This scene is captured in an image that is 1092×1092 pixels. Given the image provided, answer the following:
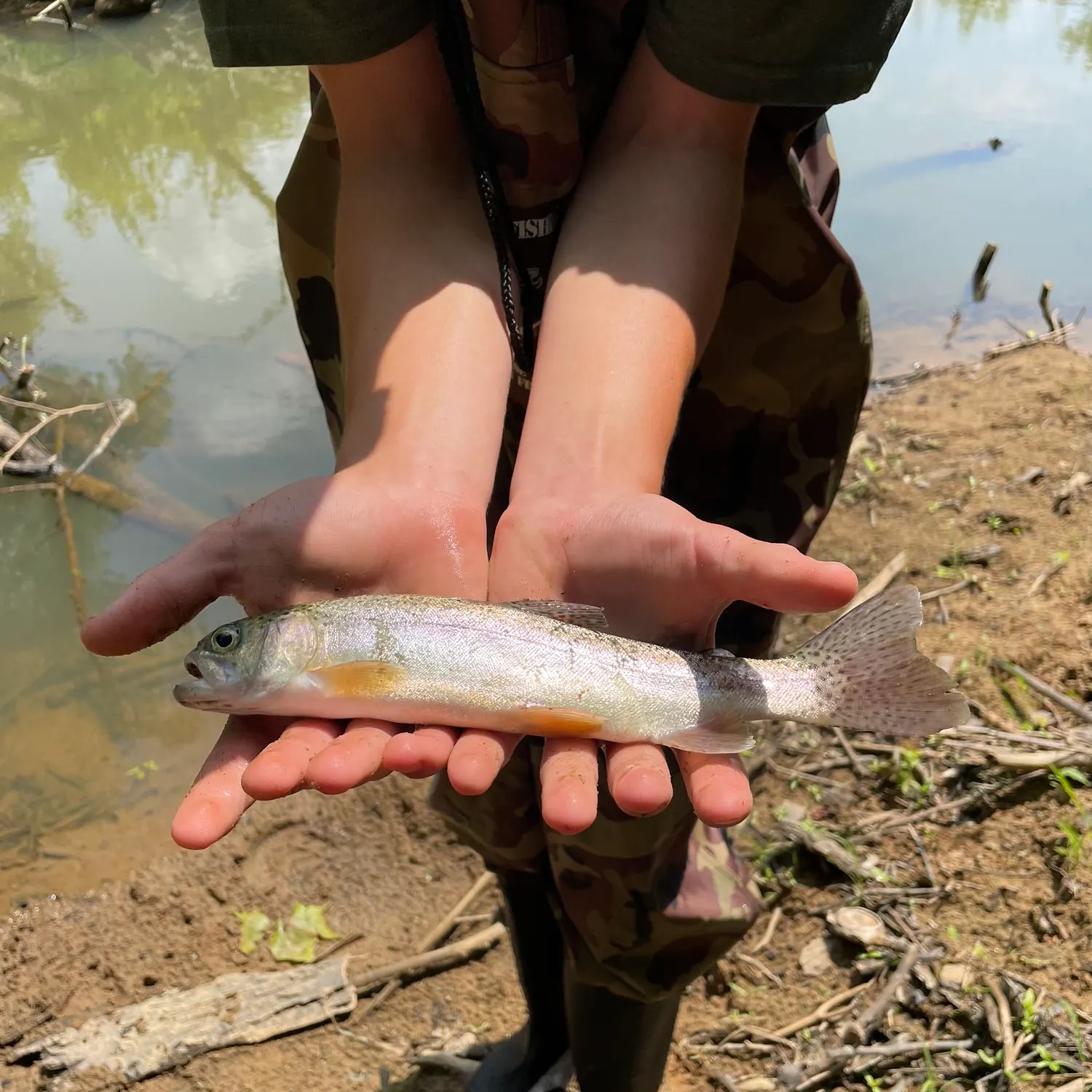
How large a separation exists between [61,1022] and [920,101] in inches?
611

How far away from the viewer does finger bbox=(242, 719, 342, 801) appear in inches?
57.2

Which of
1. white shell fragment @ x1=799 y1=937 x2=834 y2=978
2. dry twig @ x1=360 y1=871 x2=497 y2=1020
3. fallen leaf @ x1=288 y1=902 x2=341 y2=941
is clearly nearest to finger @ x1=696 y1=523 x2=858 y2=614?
white shell fragment @ x1=799 y1=937 x2=834 y2=978

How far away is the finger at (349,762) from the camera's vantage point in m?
1.47

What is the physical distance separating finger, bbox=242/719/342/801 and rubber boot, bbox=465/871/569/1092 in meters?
1.15

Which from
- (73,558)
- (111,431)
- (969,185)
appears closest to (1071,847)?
(73,558)

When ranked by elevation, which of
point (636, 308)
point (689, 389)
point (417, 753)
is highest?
point (636, 308)

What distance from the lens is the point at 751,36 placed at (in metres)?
1.77

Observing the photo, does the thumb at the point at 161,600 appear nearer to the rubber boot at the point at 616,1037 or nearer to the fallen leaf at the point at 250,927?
the rubber boot at the point at 616,1037

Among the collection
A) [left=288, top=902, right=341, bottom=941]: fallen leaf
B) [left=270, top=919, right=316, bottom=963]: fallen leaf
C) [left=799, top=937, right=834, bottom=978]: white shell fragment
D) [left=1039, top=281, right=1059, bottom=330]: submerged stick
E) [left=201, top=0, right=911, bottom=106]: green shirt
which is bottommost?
[left=270, top=919, right=316, bottom=963]: fallen leaf

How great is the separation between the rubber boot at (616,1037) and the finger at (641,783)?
3.80ft

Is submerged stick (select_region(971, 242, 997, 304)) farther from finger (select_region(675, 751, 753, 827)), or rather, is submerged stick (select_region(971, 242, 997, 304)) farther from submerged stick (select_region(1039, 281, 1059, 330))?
finger (select_region(675, 751, 753, 827))

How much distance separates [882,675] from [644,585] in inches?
21.2

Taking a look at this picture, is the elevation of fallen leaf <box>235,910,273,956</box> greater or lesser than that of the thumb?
lesser

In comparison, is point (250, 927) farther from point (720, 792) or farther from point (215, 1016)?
point (720, 792)
